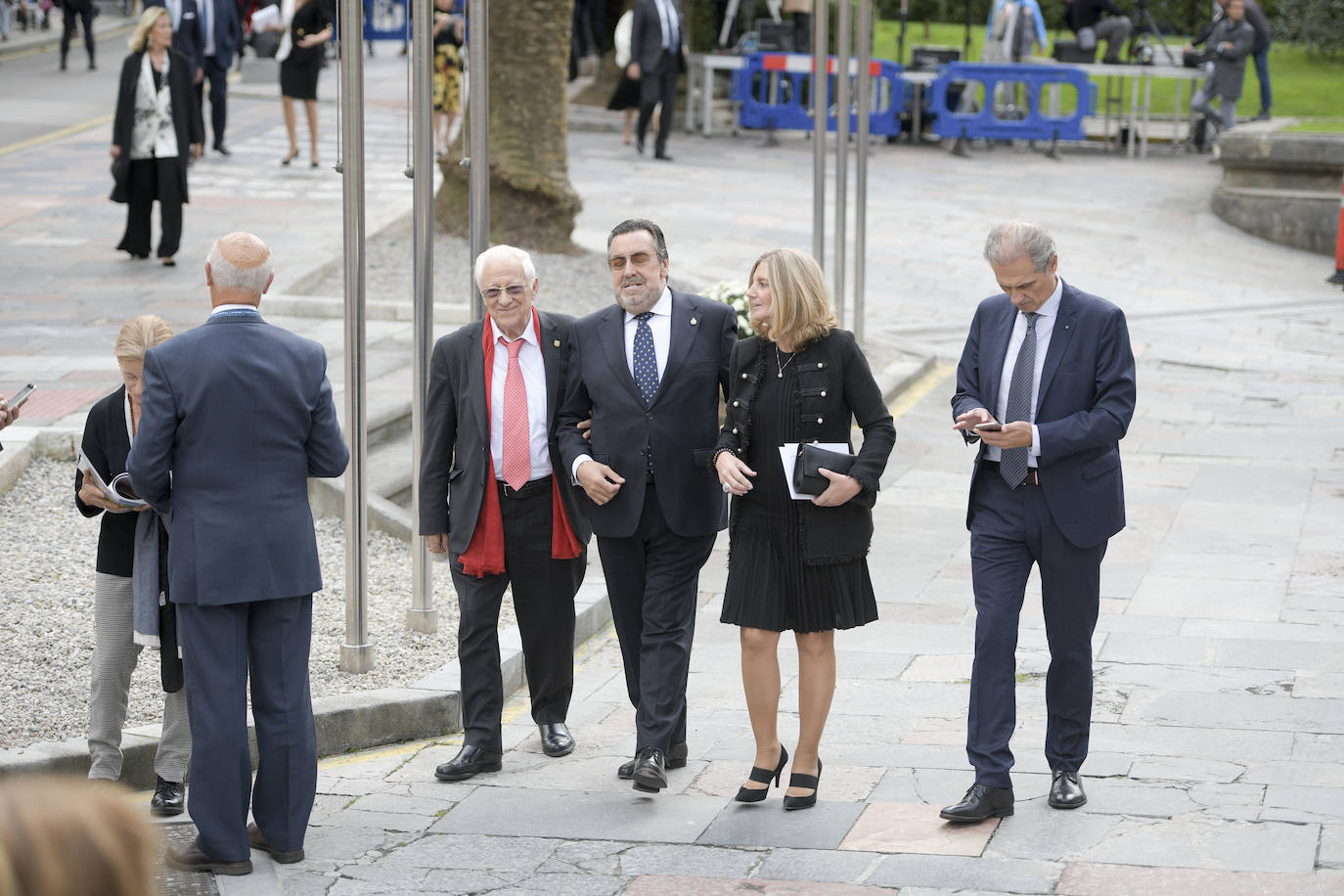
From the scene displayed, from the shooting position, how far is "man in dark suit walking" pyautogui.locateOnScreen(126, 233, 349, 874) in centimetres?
489

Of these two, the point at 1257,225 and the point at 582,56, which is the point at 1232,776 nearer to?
the point at 1257,225

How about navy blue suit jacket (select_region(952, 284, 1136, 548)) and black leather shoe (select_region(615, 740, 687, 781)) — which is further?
black leather shoe (select_region(615, 740, 687, 781))

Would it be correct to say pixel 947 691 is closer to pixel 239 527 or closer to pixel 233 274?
pixel 239 527

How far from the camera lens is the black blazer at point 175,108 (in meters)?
12.7

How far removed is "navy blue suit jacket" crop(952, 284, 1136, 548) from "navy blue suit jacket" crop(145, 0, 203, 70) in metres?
13.6

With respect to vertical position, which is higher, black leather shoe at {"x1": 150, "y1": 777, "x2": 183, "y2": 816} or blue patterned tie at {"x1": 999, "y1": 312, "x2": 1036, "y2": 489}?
blue patterned tie at {"x1": 999, "y1": 312, "x2": 1036, "y2": 489}

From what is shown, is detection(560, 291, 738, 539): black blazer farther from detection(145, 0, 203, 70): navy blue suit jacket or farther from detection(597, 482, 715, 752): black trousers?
detection(145, 0, 203, 70): navy blue suit jacket

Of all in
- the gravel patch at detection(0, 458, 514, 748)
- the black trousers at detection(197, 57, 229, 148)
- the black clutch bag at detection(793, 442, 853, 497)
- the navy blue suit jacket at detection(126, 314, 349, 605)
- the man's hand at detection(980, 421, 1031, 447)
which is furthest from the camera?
the black trousers at detection(197, 57, 229, 148)

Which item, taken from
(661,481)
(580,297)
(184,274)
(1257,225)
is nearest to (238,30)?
(184,274)

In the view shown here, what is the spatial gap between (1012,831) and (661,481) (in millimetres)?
1521

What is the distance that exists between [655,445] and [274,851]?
1.69 meters

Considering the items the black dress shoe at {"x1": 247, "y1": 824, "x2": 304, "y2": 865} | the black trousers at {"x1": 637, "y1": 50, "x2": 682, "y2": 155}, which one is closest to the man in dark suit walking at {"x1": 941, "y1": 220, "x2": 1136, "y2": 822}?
the black dress shoe at {"x1": 247, "y1": 824, "x2": 304, "y2": 865}

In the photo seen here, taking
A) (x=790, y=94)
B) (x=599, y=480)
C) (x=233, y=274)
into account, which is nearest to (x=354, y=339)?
(x=599, y=480)

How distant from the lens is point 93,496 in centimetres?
527
